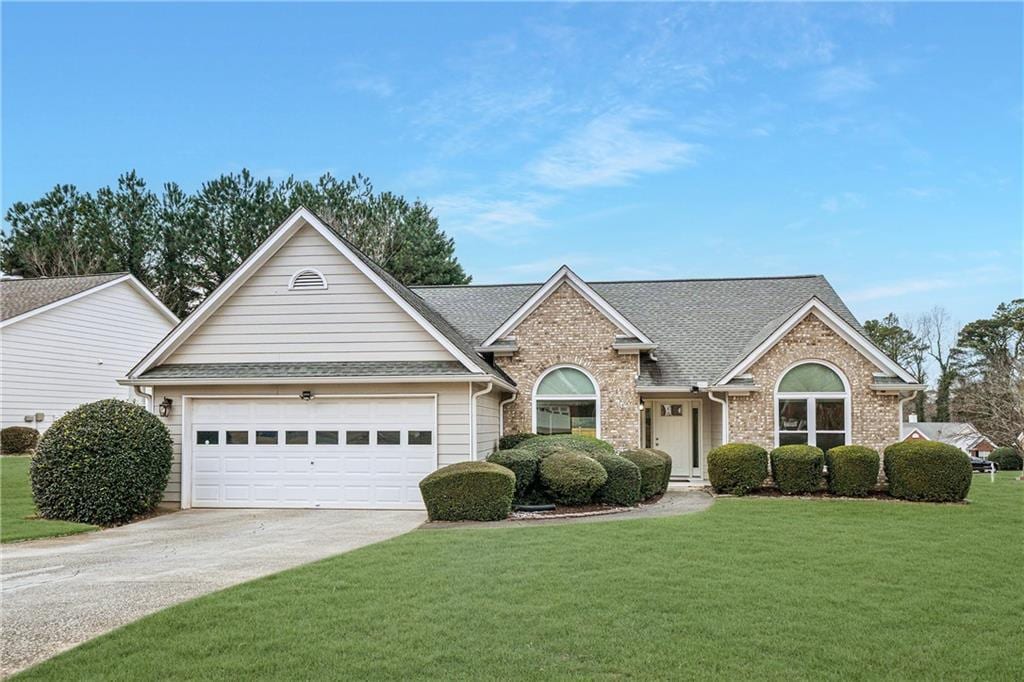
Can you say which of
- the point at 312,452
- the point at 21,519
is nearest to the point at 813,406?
the point at 312,452

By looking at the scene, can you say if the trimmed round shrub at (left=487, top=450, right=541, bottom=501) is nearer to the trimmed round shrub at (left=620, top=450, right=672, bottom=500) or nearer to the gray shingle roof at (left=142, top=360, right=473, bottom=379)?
the gray shingle roof at (left=142, top=360, right=473, bottom=379)

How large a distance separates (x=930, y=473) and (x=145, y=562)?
15.1m

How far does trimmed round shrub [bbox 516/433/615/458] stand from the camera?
55.5 feet

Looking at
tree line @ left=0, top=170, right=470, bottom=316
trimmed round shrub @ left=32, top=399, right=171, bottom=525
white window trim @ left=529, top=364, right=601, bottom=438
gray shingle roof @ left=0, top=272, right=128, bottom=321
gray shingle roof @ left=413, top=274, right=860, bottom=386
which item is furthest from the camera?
tree line @ left=0, top=170, right=470, bottom=316

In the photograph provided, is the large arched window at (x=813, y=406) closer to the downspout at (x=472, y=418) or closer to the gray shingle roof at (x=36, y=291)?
the downspout at (x=472, y=418)

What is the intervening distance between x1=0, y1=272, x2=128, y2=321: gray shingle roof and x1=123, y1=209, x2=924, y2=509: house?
12799mm

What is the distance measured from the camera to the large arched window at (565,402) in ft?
66.4

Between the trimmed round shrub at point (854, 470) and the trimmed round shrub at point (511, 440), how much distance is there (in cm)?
684


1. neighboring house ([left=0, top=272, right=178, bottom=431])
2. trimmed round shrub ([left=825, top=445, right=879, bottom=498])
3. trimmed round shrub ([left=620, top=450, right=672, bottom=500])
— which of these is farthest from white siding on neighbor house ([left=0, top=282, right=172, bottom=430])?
trimmed round shrub ([left=825, top=445, right=879, bottom=498])

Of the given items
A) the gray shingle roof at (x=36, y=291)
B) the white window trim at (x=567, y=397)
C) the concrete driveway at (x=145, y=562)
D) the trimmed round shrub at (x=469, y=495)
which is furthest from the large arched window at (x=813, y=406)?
the gray shingle roof at (x=36, y=291)

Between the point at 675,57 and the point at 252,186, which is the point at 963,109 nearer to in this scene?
the point at 675,57

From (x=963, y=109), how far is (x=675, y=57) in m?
6.57

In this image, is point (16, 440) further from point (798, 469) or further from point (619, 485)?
point (798, 469)

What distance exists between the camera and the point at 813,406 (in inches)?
758
